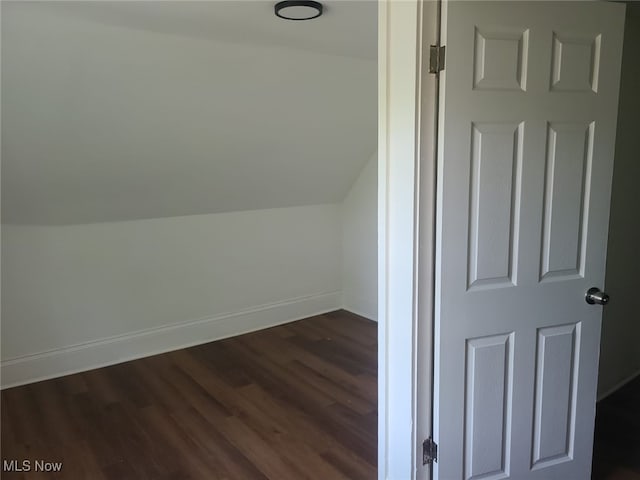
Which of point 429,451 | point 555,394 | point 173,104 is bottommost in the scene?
point 429,451

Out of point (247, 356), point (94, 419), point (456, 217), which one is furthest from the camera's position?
point (247, 356)

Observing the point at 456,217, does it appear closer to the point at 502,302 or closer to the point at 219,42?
the point at 502,302

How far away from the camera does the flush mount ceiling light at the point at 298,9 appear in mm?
2082

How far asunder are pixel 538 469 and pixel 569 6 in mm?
1766

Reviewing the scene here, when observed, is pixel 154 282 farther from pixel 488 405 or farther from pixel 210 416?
pixel 488 405

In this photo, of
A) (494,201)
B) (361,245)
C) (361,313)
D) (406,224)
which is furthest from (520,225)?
(361,313)

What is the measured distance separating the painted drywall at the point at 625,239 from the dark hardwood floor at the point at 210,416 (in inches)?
56.1

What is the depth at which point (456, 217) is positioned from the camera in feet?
A: 5.80

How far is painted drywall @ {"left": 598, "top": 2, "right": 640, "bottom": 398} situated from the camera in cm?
259

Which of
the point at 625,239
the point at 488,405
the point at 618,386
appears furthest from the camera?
the point at 618,386

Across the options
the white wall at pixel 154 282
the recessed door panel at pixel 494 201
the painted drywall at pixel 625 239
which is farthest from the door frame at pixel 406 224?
the white wall at pixel 154 282

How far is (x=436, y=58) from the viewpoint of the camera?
170 cm

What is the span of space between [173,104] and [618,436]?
2.96 metres

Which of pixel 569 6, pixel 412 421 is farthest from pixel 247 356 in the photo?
pixel 569 6
